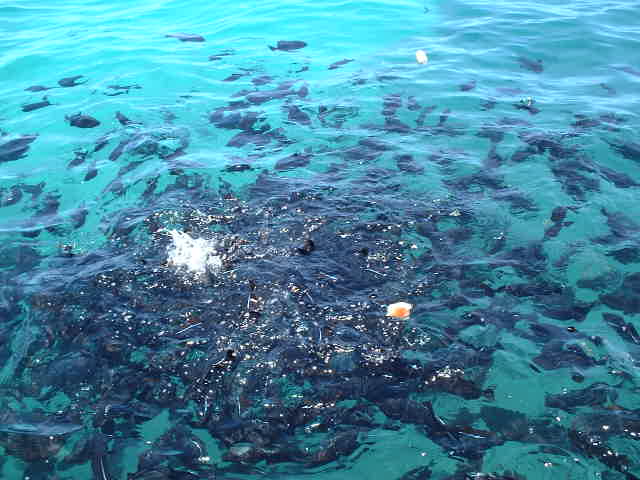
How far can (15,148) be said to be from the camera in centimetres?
801

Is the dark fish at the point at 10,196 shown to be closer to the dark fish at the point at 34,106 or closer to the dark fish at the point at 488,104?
the dark fish at the point at 34,106

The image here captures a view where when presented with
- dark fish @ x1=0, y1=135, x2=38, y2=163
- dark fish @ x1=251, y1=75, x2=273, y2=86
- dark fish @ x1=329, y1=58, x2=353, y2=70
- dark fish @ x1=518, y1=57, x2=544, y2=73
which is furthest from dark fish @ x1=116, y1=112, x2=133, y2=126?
dark fish @ x1=518, y1=57, x2=544, y2=73

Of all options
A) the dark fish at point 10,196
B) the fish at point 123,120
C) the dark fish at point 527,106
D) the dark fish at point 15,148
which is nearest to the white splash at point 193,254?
the dark fish at point 10,196

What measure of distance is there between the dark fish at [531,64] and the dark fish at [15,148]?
9.61 metres

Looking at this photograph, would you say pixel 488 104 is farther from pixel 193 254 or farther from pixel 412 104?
pixel 193 254

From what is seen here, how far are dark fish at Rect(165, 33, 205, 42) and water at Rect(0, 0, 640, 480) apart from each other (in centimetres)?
200

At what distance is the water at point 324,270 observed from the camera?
3.79 meters

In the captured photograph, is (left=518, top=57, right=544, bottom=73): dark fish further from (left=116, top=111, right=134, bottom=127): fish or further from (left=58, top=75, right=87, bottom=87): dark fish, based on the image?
(left=58, top=75, right=87, bottom=87): dark fish

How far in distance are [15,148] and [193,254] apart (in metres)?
4.67

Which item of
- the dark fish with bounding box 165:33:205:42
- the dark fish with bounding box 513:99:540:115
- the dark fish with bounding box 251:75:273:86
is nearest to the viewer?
the dark fish with bounding box 513:99:540:115

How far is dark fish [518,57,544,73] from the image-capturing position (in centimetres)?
1011

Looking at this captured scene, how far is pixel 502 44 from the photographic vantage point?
11312mm

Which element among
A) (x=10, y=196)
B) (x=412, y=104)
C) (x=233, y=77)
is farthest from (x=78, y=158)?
(x=412, y=104)

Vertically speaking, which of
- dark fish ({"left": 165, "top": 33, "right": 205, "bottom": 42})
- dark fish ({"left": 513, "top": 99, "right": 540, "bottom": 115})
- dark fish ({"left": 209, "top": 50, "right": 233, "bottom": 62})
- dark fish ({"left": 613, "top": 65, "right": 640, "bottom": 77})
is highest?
dark fish ({"left": 165, "top": 33, "right": 205, "bottom": 42})
